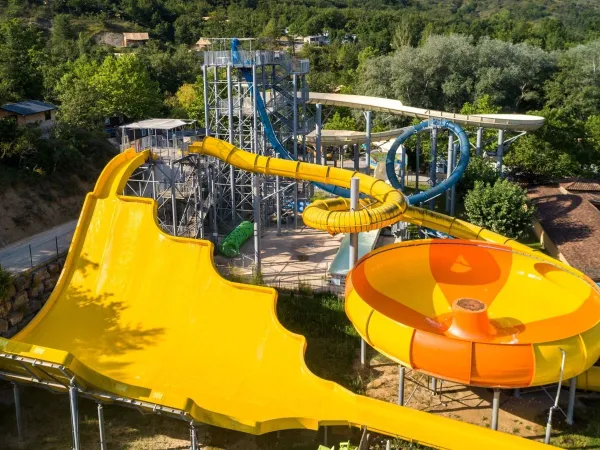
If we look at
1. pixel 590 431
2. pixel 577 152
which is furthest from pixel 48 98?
pixel 590 431

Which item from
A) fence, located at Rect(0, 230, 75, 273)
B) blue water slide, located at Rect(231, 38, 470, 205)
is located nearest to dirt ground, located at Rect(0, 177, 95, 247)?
fence, located at Rect(0, 230, 75, 273)

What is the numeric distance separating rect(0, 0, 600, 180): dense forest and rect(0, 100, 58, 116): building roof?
2.14ft

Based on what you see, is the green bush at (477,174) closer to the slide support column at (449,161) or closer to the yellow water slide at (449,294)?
the slide support column at (449,161)

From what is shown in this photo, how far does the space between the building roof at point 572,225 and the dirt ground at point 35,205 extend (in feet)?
71.8

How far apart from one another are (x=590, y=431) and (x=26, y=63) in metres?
34.9

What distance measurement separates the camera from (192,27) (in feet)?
277

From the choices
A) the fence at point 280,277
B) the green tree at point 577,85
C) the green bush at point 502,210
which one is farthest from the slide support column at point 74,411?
the green tree at point 577,85

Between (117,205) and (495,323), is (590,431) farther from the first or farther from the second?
(117,205)

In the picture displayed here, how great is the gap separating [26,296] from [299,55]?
65816 millimetres

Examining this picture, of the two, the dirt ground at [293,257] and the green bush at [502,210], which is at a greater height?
the green bush at [502,210]

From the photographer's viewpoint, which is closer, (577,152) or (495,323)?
(495,323)

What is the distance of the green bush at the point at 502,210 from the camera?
85.4 feet

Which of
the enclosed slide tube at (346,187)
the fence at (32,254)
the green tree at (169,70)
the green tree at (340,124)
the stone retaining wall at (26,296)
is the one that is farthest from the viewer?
the green tree at (169,70)

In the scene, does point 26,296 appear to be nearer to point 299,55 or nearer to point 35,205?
point 35,205
